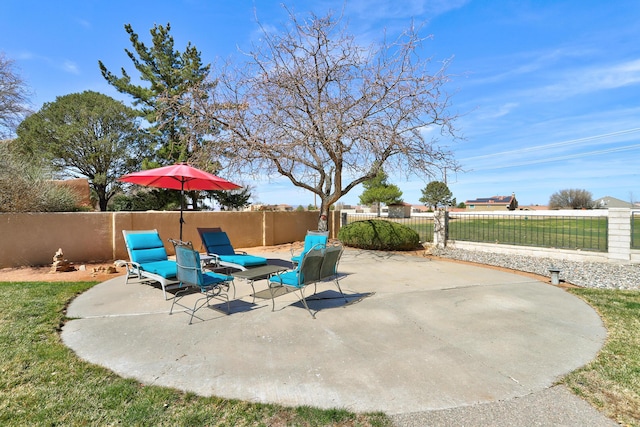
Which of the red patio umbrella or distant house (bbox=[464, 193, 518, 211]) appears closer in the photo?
the red patio umbrella

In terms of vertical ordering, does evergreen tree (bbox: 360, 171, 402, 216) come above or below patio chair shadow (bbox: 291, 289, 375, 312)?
above

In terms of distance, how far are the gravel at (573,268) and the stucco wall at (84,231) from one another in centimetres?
888

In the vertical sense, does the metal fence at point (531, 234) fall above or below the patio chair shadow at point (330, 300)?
above

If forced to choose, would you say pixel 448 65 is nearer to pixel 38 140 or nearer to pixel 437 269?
pixel 437 269

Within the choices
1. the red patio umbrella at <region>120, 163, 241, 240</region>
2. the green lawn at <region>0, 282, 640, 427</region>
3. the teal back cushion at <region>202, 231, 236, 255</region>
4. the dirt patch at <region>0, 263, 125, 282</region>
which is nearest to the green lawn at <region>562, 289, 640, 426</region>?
the green lawn at <region>0, 282, 640, 427</region>

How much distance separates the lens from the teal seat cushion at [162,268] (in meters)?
5.90

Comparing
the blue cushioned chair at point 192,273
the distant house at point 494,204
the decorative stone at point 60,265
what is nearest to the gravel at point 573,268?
the blue cushioned chair at point 192,273

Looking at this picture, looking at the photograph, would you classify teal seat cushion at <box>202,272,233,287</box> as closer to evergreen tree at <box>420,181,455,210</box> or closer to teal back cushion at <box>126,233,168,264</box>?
teal back cushion at <box>126,233,168,264</box>

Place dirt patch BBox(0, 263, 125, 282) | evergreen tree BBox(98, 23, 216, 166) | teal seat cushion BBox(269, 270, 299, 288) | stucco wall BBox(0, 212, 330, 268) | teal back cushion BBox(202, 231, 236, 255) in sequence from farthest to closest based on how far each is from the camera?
evergreen tree BBox(98, 23, 216, 166), stucco wall BBox(0, 212, 330, 268), teal back cushion BBox(202, 231, 236, 255), dirt patch BBox(0, 263, 125, 282), teal seat cushion BBox(269, 270, 299, 288)

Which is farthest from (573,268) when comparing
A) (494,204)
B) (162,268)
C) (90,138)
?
(494,204)

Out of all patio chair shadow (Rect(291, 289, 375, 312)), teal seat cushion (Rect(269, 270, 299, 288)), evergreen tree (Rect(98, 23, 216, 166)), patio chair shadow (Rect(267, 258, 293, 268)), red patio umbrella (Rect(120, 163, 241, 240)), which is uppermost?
evergreen tree (Rect(98, 23, 216, 166))

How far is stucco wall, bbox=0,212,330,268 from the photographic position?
8.91 m

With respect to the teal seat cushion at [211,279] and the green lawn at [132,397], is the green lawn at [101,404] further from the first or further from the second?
the teal seat cushion at [211,279]

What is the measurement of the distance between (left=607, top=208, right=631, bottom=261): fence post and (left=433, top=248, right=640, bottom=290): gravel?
1.29ft
